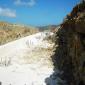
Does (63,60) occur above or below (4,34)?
below

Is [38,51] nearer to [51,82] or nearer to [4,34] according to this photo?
[51,82]

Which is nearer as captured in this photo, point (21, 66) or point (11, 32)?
point (21, 66)

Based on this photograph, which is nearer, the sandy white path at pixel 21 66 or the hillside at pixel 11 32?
the sandy white path at pixel 21 66

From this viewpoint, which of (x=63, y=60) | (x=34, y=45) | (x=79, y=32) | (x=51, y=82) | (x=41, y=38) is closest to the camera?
(x=79, y=32)

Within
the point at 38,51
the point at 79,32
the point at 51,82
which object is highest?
the point at 79,32

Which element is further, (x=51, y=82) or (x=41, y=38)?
(x=41, y=38)

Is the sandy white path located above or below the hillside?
below

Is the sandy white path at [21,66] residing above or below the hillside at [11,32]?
below

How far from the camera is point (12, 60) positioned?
20.8 metres

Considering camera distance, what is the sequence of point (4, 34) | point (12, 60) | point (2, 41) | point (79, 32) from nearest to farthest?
point (79, 32) < point (12, 60) < point (2, 41) < point (4, 34)

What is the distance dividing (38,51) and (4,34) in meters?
10.2

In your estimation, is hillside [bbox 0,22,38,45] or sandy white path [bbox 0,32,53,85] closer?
sandy white path [bbox 0,32,53,85]

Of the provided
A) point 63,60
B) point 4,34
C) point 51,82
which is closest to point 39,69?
point 63,60

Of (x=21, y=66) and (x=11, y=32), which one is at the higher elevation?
(x=11, y=32)
